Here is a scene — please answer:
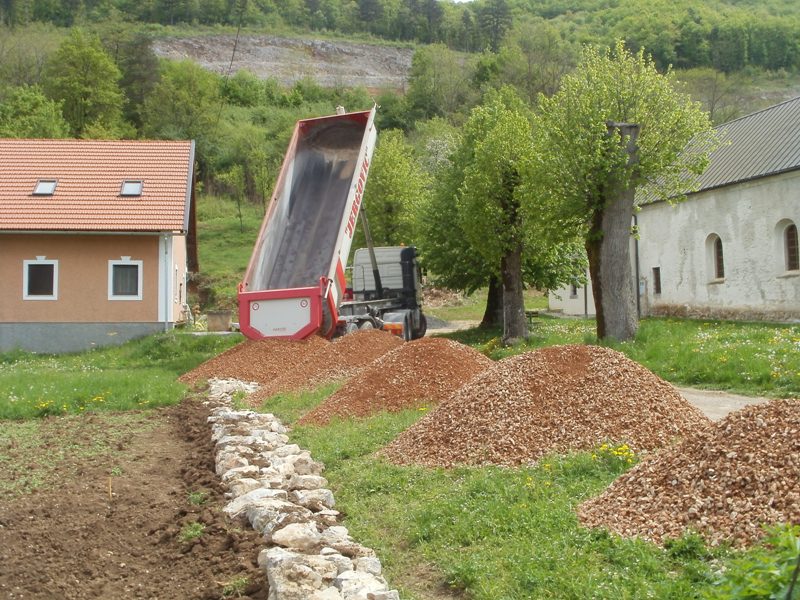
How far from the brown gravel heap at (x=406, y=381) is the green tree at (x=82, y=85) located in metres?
57.0

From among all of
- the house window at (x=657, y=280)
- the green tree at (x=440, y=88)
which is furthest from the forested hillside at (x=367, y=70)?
the house window at (x=657, y=280)

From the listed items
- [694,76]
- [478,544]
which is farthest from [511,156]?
[694,76]

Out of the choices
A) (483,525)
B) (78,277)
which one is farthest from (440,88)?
(483,525)

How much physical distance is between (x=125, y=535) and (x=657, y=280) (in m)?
31.1

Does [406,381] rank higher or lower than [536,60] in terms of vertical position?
lower

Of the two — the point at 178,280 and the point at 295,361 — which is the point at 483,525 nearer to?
the point at 295,361

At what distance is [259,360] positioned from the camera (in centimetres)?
1823

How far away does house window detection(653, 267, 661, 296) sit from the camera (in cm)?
3497

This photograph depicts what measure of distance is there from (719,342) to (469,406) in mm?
12081

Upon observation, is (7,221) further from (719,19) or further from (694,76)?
(719,19)

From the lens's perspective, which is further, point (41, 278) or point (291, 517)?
point (41, 278)

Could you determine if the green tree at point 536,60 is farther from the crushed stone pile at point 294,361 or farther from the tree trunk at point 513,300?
the crushed stone pile at point 294,361

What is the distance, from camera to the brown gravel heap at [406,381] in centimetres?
1202

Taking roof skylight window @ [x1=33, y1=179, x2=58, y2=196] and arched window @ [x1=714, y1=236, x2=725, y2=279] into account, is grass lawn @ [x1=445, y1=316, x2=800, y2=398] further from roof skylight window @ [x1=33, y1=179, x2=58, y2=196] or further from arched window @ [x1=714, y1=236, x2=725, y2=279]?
roof skylight window @ [x1=33, y1=179, x2=58, y2=196]
